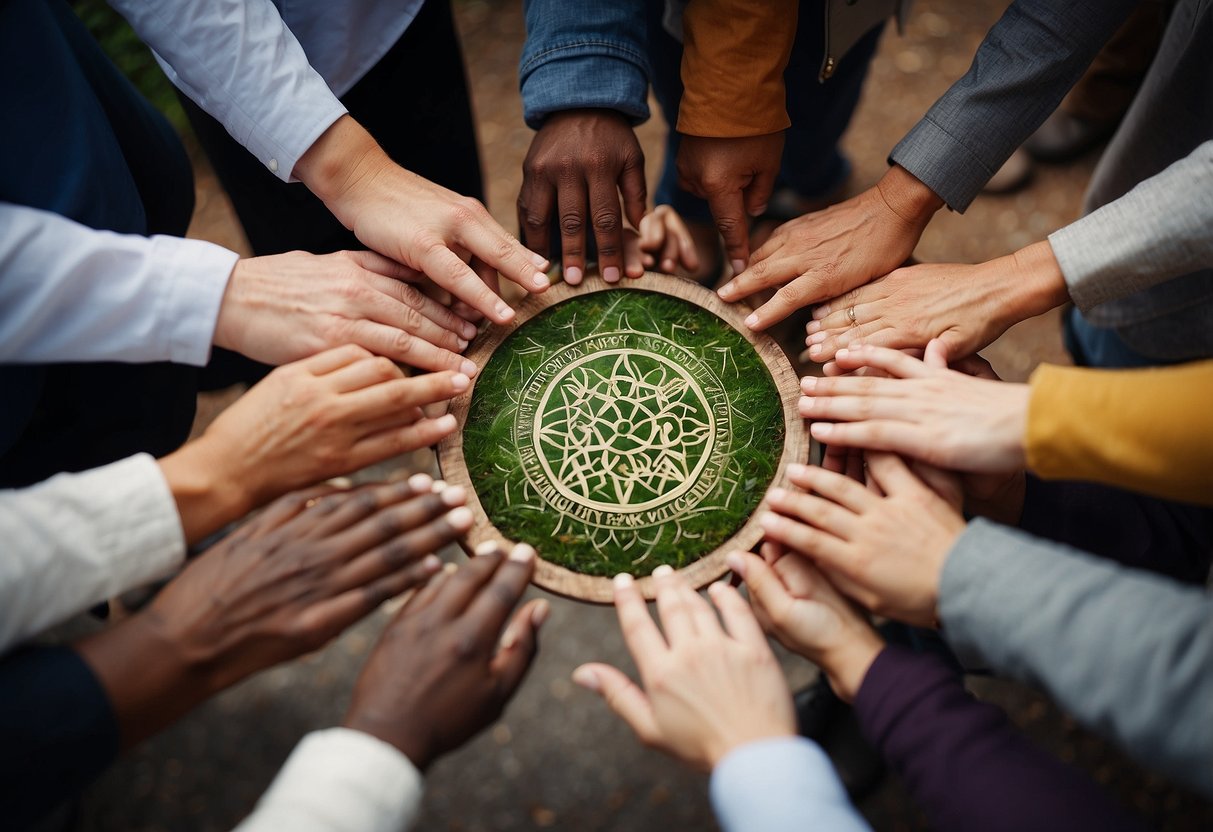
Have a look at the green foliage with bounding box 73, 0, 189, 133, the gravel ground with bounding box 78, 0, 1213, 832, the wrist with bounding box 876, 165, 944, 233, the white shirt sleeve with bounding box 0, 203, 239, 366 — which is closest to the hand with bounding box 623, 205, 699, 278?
the wrist with bounding box 876, 165, 944, 233

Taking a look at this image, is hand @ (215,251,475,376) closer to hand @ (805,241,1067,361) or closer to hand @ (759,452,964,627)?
hand @ (759,452,964,627)

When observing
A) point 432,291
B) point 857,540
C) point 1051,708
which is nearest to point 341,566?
point 432,291

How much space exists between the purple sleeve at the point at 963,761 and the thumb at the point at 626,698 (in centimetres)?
40

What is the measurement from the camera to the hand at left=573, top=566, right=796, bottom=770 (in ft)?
4.26

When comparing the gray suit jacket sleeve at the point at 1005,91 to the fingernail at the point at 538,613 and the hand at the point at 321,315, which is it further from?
the fingernail at the point at 538,613

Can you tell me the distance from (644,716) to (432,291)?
1100mm

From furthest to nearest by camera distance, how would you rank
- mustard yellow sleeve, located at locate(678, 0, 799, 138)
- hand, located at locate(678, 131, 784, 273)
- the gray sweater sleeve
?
1. hand, located at locate(678, 131, 784, 273)
2. mustard yellow sleeve, located at locate(678, 0, 799, 138)
3. the gray sweater sleeve

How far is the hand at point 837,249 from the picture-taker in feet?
5.66

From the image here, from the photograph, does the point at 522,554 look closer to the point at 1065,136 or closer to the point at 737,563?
the point at 737,563

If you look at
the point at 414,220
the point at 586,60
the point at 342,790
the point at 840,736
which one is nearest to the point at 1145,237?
the point at 586,60

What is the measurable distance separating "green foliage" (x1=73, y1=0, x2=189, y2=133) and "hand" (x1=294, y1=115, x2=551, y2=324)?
2474 mm

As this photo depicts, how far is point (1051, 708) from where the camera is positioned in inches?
98.1

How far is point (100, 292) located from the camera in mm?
1484

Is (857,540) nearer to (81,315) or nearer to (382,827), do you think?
(382,827)
